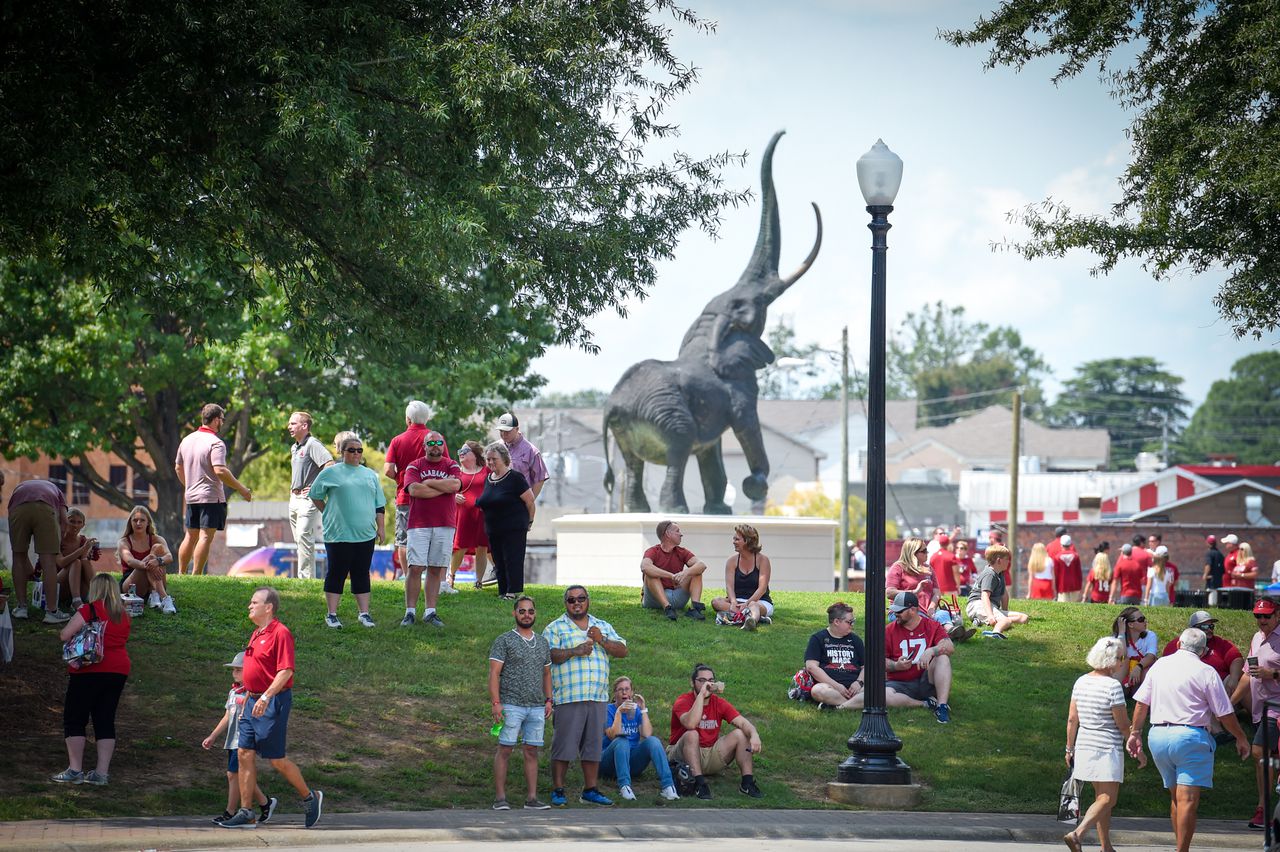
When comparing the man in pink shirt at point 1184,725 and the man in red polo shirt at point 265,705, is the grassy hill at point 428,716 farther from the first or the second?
the man in pink shirt at point 1184,725

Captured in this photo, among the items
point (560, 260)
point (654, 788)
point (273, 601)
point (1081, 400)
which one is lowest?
point (654, 788)

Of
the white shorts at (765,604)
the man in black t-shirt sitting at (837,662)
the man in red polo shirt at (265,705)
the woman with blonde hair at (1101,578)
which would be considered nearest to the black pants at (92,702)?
the man in red polo shirt at (265,705)

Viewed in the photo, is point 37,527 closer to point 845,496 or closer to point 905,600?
point 905,600

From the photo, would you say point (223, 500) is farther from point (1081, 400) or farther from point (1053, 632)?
point (1081, 400)

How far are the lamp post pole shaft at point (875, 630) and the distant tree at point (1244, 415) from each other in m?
115

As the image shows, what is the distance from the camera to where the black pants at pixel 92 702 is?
10969 millimetres

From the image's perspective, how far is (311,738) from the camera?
499 inches

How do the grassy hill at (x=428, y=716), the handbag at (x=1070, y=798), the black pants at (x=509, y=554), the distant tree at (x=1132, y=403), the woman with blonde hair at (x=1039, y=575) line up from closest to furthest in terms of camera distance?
the handbag at (x=1070, y=798) < the grassy hill at (x=428, y=716) < the black pants at (x=509, y=554) < the woman with blonde hair at (x=1039, y=575) < the distant tree at (x=1132, y=403)

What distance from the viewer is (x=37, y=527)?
14500mm

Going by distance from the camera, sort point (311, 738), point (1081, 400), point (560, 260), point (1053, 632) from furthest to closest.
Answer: point (1081, 400), point (1053, 632), point (560, 260), point (311, 738)

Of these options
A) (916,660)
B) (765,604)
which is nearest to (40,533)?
(765,604)

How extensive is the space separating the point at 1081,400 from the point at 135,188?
114 meters

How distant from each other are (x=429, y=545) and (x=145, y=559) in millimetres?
2817

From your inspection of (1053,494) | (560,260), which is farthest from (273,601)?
(1053,494)
